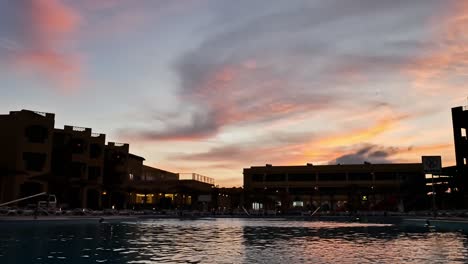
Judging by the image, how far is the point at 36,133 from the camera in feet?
171

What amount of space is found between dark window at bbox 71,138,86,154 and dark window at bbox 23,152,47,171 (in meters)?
6.37

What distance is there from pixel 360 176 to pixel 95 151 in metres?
57.4

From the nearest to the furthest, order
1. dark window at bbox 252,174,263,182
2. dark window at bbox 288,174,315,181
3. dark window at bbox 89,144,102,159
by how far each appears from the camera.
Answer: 1. dark window at bbox 89,144,102,159
2. dark window at bbox 288,174,315,181
3. dark window at bbox 252,174,263,182

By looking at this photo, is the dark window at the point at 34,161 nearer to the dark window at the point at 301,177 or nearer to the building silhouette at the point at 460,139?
the building silhouette at the point at 460,139

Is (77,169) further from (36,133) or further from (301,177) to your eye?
(301,177)

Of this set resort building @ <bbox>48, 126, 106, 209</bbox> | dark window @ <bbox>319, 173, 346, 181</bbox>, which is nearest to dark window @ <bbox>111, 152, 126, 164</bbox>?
resort building @ <bbox>48, 126, 106, 209</bbox>

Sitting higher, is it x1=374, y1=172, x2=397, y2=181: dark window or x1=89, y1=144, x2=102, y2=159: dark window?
x1=89, y1=144, x2=102, y2=159: dark window

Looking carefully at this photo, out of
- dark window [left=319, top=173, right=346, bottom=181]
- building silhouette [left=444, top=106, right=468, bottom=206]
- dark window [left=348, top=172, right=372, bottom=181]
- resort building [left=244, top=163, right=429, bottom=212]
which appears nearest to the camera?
building silhouette [left=444, top=106, right=468, bottom=206]

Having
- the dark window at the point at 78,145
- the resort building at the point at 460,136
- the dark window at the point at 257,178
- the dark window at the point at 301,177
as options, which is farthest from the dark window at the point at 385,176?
the dark window at the point at 78,145

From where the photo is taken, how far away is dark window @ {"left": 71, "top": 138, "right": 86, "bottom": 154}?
5863 centimetres

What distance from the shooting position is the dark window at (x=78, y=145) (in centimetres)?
5863

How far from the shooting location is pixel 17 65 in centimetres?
3189

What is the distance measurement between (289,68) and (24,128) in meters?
33.6

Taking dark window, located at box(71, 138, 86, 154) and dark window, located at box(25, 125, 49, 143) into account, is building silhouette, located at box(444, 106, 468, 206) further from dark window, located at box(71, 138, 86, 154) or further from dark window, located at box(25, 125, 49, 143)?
dark window, located at box(25, 125, 49, 143)
